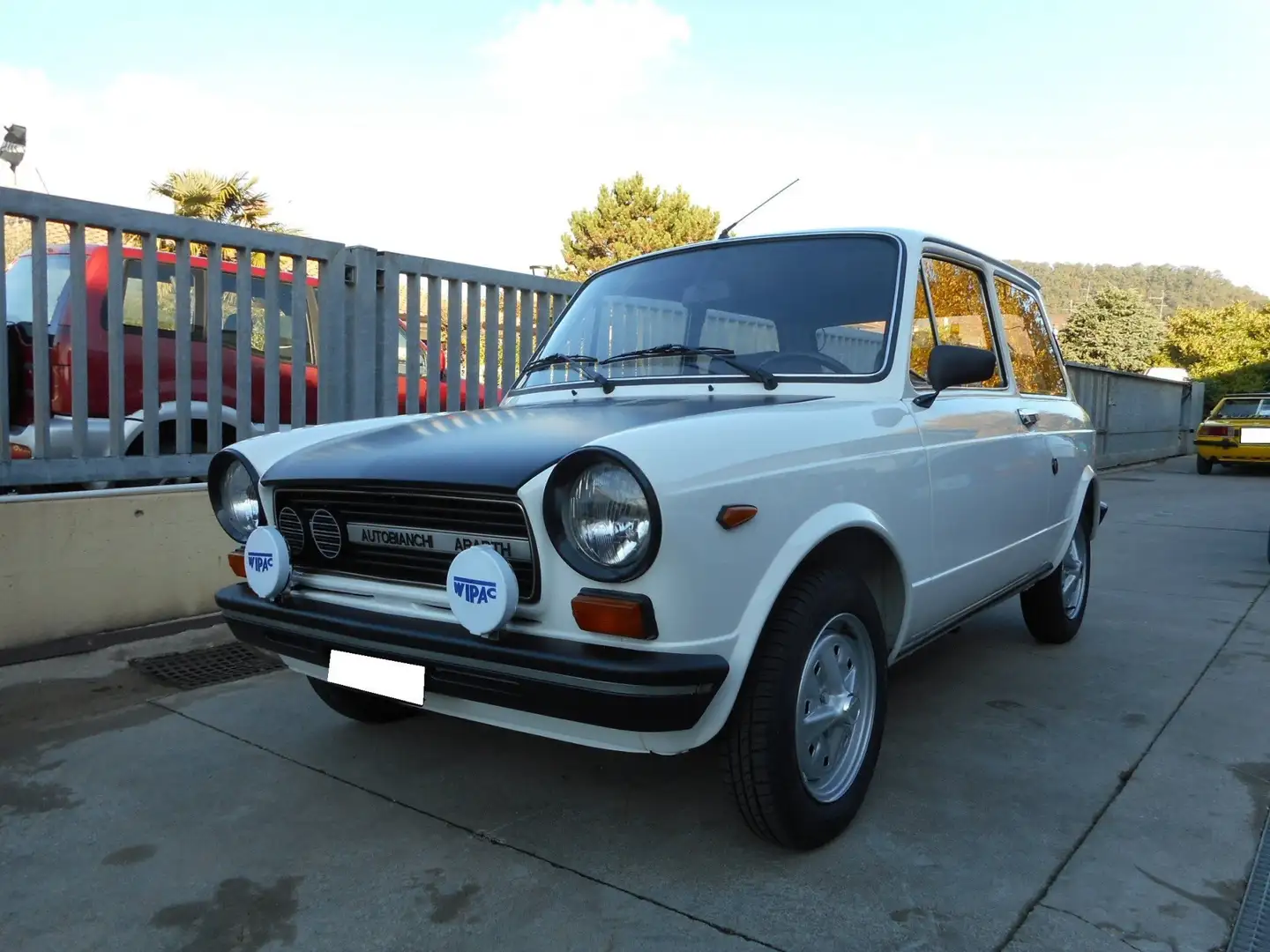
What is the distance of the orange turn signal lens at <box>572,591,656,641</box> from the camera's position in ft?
6.67

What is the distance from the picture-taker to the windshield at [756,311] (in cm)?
308

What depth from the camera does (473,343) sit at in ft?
19.2

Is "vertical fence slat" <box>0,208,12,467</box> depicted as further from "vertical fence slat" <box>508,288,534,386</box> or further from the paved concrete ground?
"vertical fence slat" <box>508,288,534,386</box>

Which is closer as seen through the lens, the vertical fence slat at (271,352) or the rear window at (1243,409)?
the vertical fence slat at (271,352)

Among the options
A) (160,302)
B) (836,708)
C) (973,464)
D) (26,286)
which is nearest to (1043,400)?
(973,464)

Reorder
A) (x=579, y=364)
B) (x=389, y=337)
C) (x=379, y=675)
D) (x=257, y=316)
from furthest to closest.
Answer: (x=389, y=337) < (x=257, y=316) < (x=579, y=364) < (x=379, y=675)

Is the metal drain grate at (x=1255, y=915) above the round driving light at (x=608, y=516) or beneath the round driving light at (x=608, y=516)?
beneath

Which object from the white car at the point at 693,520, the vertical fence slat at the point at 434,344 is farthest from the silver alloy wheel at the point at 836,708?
the vertical fence slat at the point at 434,344

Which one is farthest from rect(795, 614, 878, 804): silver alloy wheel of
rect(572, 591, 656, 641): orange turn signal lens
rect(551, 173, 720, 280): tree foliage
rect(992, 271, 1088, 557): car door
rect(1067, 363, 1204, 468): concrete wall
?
rect(551, 173, 720, 280): tree foliage

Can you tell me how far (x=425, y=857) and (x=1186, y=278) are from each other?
15902cm

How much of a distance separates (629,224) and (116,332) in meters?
37.3

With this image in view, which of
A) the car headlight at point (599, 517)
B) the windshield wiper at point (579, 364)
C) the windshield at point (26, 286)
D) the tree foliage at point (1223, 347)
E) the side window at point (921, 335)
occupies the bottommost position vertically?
the car headlight at point (599, 517)

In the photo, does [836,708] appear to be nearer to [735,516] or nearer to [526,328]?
[735,516]

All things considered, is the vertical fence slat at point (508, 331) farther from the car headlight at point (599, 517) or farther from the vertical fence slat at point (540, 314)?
the car headlight at point (599, 517)
